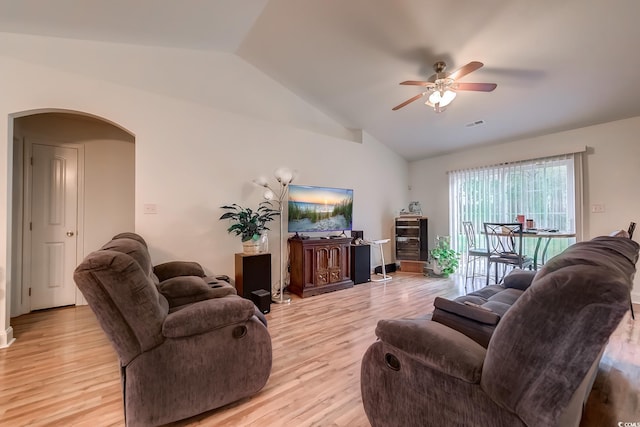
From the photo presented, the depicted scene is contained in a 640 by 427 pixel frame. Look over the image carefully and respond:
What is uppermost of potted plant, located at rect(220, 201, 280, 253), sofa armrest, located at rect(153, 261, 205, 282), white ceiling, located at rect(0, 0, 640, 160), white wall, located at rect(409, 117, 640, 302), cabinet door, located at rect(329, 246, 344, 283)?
white ceiling, located at rect(0, 0, 640, 160)

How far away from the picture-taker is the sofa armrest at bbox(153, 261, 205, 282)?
2705 mm

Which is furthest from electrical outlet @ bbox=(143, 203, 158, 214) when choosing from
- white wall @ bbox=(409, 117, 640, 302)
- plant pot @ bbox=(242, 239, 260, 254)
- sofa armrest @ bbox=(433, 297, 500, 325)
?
white wall @ bbox=(409, 117, 640, 302)

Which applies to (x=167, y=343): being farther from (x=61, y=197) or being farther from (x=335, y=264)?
(x=61, y=197)

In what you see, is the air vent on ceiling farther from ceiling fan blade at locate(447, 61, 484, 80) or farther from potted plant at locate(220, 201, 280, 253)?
potted plant at locate(220, 201, 280, 253)

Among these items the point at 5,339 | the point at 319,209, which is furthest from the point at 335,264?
the point at 5,339

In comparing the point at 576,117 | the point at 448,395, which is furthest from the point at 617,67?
the point at 448,395

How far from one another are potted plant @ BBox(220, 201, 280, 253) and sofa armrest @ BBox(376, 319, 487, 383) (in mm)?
2406

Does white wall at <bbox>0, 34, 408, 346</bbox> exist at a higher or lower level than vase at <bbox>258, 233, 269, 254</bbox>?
higher

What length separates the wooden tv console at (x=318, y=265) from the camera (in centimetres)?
374

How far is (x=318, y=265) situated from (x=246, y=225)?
1.25 metres

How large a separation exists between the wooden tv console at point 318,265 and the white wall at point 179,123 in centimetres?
48

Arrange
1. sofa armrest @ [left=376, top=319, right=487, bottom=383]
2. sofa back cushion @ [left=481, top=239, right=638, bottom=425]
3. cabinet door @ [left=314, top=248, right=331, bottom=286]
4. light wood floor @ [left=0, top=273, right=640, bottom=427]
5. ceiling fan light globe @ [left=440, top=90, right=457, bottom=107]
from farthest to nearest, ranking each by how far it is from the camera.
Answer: cabinet door @ [left=314, top=248, right=331, bottom=286] → ceiling fan light globe @ [left=440, top=90, right=457, bottom=107] → light wood floor @ [left=0, top=273, right=640, bottom=427] → sofa armrest @ [left=376, top=319, right=487, bottom=383] → sofa back cushion @ [left=481, top=239, right=638, bottom=425]

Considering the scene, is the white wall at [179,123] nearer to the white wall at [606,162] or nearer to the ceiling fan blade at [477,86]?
the ceiling fan blade at [477,86]

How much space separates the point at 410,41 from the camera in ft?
8.98
